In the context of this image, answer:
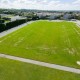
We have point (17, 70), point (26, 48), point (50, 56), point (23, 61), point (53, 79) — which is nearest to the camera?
point (53, 79)

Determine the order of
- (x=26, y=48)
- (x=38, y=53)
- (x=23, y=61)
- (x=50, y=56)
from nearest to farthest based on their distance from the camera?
(x=23, y=61) < (x=50, y=56) < (x=38, y=53) < (x=26, y=48)

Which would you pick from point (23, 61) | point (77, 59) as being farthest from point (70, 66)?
point (23, 61)

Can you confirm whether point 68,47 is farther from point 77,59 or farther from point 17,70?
point 17,70

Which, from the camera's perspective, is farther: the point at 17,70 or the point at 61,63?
the point at 61,63

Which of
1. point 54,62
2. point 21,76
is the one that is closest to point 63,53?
point 54,62

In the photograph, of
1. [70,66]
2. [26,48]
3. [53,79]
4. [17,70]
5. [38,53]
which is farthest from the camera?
[26,48]

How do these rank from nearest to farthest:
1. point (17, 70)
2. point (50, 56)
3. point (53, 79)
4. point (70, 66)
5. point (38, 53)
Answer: point (53, 79)
point (17, 70)
point (70, 66)
point (50, 56)
point (38, 53)

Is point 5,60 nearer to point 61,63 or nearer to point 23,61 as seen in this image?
point 23,61
